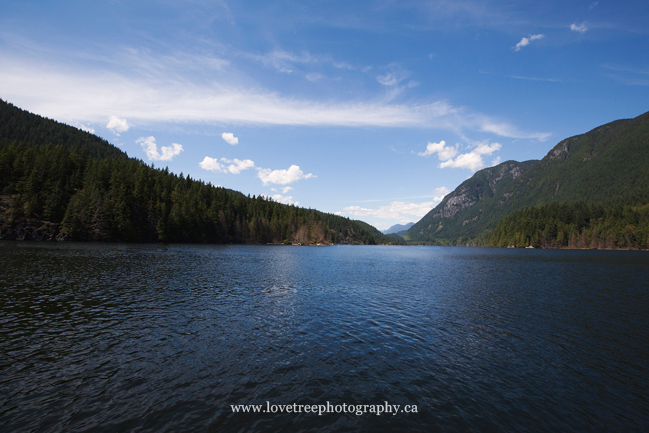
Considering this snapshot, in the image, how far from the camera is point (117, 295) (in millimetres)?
28891

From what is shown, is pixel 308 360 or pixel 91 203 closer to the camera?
pixel 308 360

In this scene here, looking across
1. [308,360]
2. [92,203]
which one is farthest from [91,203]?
[308,360]

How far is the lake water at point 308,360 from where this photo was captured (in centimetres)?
1094

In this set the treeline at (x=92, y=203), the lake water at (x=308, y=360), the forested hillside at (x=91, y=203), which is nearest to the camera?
the lake water at (x=308, y=360)

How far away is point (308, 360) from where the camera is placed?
52.7ft

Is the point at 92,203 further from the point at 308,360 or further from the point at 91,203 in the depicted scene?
the point at 308,360

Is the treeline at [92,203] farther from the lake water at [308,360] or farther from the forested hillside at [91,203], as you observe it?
the lake water at [308,360]

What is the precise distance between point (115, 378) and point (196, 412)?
5414 millimetres

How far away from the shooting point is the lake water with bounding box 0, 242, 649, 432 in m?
10.9

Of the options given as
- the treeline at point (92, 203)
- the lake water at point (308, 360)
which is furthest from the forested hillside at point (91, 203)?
the lake water at point (308, 360)

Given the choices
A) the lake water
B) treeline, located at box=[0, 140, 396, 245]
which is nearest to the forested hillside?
treeline, located at box=[0, 140, 396, 245]

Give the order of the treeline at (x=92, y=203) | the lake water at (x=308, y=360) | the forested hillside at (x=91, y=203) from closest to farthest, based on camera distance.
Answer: the lake water at (x=308, y=360), the forested hillside at (x=91, y=203), the treeline at (x=92, y=203)

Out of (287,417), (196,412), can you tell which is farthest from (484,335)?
(196,412)

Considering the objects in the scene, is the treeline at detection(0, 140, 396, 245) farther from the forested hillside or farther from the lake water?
the lake water
